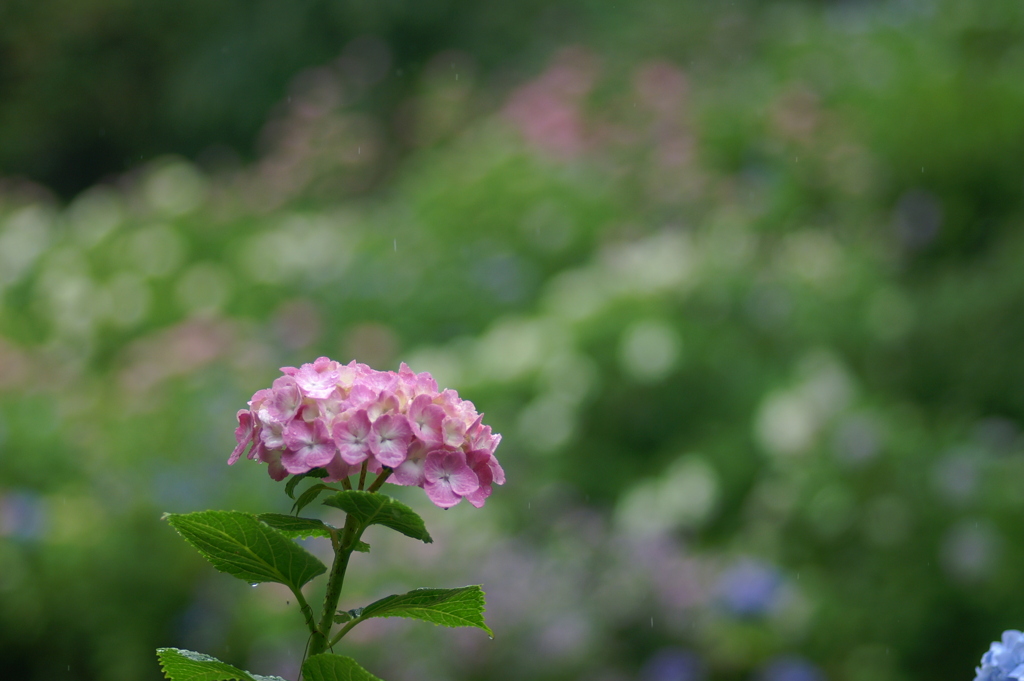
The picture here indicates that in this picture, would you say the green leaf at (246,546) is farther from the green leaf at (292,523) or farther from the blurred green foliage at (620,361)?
the blurred green foliage at (620,361)

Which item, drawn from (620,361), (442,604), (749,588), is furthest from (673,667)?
(442,604)

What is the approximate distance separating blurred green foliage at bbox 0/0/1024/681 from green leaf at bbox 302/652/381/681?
1692 millimetres

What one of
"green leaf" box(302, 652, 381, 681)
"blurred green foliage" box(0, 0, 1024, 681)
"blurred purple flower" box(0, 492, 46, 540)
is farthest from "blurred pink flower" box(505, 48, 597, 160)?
"green leaf" box(302, 652, 381, 681)

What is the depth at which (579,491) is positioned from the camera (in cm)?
355

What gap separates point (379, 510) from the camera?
62 cm

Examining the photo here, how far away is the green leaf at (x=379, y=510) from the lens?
1.99 ft

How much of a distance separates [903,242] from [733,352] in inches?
64.4

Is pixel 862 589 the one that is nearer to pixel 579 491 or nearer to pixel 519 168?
pixel 579 491

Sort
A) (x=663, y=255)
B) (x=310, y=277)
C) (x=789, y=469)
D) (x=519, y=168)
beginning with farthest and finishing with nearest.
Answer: (x=519, y=168) → (x=310, y=277) → (x=663, y=255) → (x=789, y=469)

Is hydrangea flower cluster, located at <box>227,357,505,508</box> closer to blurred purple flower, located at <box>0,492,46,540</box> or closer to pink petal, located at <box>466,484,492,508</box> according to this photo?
pink petal, located at <box>466,484,492,508</box>

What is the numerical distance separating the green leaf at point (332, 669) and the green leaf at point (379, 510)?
0.26 ft

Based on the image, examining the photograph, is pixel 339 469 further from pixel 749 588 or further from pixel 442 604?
pixel 749 588

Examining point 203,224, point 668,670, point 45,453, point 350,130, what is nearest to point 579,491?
point 668,670

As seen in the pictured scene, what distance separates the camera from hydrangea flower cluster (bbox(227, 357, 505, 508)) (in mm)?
648
